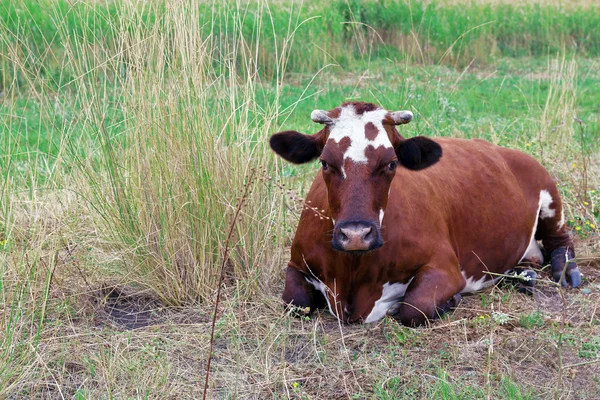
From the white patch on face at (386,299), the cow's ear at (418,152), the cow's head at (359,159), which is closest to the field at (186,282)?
the white patch on face at (386,299)

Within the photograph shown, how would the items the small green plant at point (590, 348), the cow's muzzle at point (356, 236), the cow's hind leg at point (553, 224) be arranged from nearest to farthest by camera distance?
the cow's muzzle at point (356, 236) < the small green plant at point (590, 348) < the cow's hind leg at point (553, 224)

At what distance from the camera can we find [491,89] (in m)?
12.8

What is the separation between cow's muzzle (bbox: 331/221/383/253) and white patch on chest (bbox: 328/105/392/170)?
37 centimetres

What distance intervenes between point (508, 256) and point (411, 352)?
1.67 m

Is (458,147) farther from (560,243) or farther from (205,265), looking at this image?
(205,265)

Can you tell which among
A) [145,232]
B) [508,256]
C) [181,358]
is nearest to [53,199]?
[145,232]

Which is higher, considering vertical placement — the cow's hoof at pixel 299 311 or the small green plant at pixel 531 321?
the small green plant at pixel 531 321

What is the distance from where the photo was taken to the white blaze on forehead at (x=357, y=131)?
4.27 metres

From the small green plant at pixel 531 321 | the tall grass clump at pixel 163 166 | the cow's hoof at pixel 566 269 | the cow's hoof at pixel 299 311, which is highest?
the tall grass clump at pixel 163 166

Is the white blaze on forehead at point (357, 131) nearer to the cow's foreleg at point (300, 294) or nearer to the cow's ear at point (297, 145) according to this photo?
the cow's ear at point (297, 145)

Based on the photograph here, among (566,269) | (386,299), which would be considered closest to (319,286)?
(386,299)

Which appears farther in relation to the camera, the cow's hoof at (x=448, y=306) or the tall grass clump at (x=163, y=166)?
the tall grass clump at (x=163, y=166)

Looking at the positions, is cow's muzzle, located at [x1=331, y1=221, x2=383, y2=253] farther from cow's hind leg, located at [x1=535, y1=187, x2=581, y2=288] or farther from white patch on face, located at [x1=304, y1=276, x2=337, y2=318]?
cow's hind leg, located at [x1=535, y1=187, x2=581, y2=288]

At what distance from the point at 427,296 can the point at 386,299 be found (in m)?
0.28
